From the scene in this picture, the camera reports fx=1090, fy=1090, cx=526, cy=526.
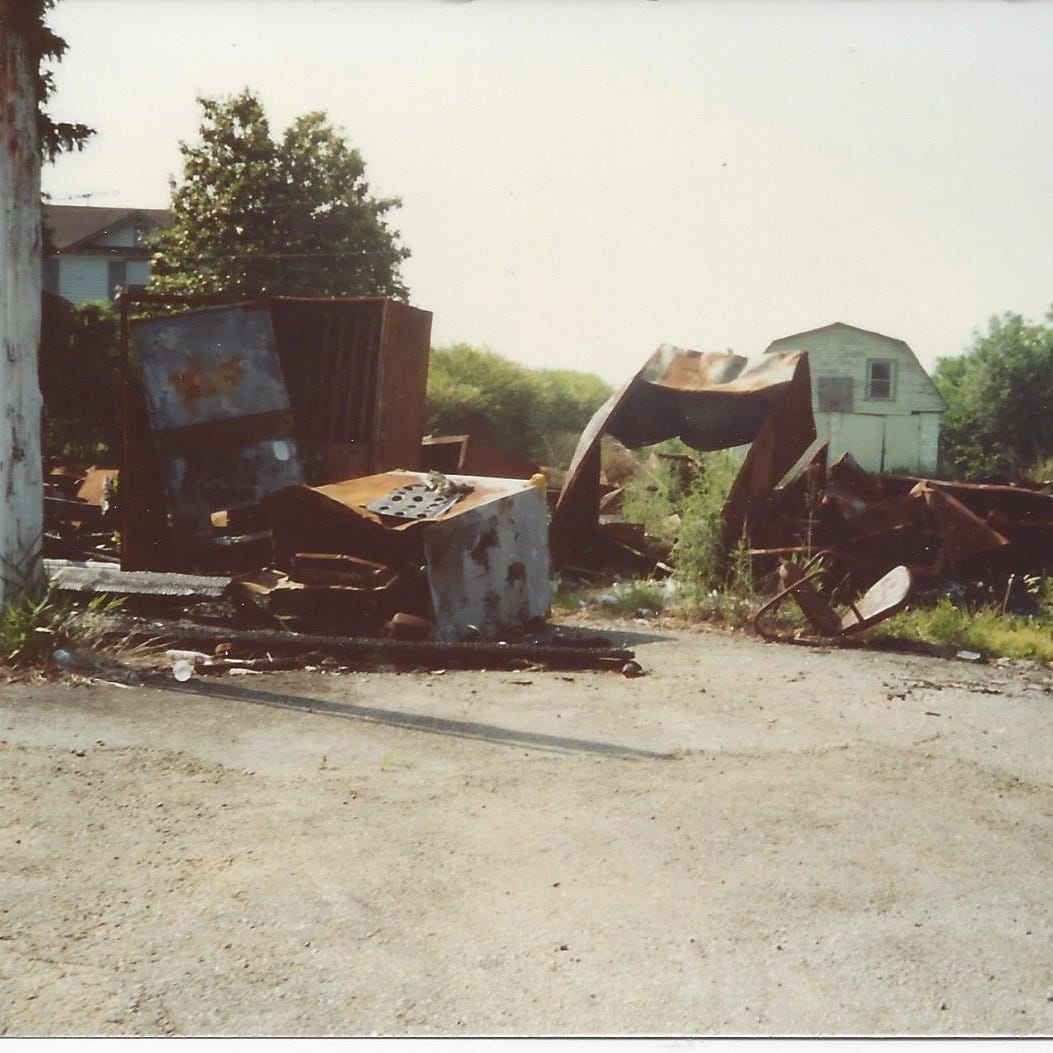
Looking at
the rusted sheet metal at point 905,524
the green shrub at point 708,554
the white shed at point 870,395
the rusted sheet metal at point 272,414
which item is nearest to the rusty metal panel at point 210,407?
the rusted sheet metal at point 272,414

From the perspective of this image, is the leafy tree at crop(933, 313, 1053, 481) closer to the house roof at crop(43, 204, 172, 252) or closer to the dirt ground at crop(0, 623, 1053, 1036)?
the dirt ground at crop(0, 623, 1053, 1036)

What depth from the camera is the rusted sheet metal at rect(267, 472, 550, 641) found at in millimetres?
6500

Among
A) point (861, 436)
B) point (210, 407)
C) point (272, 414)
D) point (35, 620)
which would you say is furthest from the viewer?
point (861, 436)

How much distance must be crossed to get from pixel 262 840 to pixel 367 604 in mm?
3264

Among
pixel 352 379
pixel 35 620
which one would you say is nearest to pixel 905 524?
pixel 352 379

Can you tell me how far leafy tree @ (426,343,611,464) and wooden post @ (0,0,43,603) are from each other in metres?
12.7

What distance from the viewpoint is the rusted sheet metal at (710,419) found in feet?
28.4

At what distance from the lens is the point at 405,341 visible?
9609 millimetres

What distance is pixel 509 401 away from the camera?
20.0 metres

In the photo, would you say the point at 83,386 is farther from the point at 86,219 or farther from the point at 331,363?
the point at 86,219

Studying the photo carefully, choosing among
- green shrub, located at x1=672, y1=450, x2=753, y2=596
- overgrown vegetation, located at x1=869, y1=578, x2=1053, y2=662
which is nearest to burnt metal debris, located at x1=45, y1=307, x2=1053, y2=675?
green shrub, located at x1=672, y1=450, x2=753, y2=596

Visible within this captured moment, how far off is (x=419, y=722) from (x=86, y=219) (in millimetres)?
5051

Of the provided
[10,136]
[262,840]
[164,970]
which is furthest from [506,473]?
[164,970]

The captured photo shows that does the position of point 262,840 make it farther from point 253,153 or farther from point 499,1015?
point 253,153
